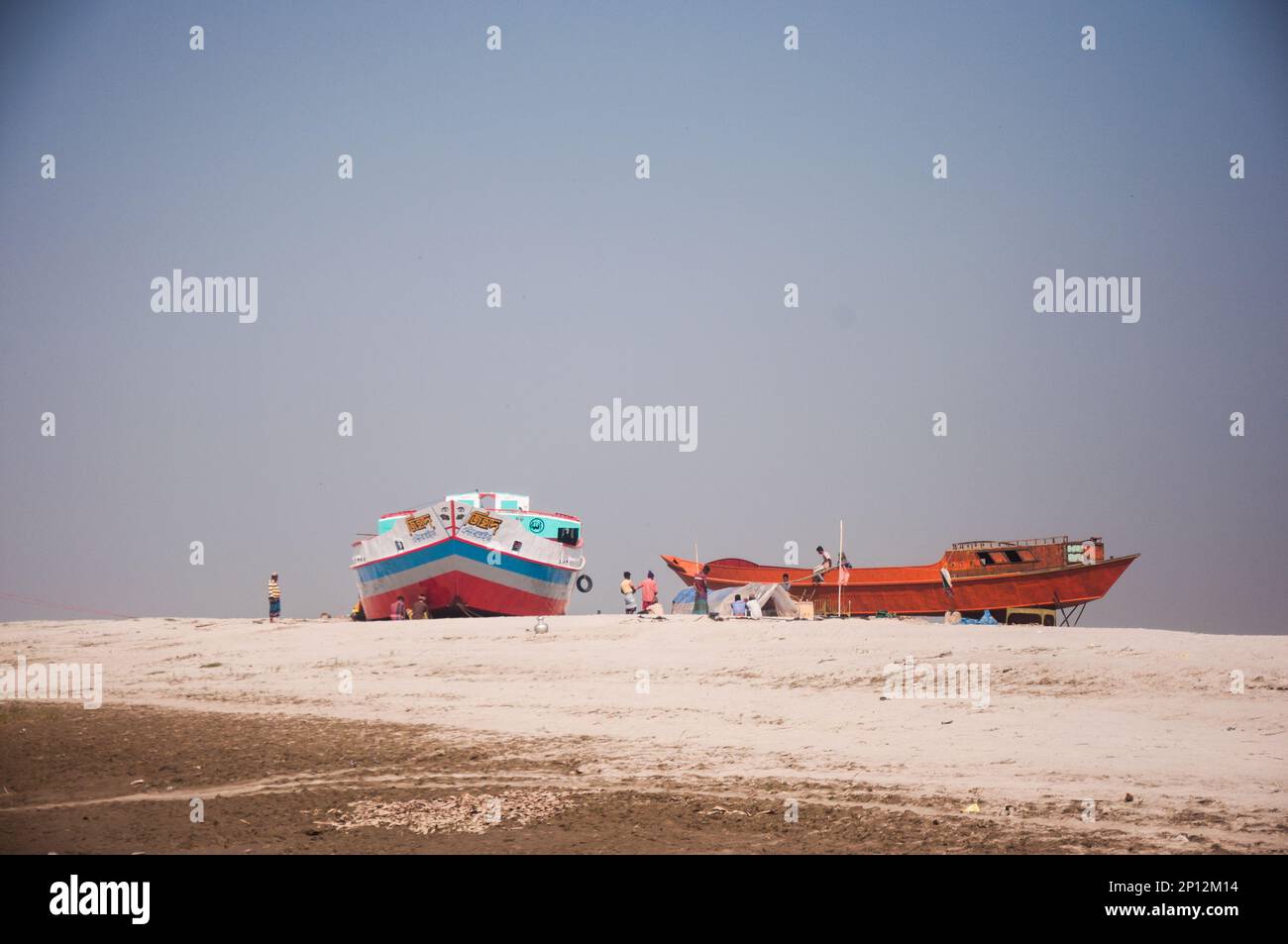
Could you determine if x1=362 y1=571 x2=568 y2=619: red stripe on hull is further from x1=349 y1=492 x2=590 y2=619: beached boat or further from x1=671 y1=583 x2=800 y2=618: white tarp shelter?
x1=671 y1=583 x2=800 y2=618: white tarp shelter

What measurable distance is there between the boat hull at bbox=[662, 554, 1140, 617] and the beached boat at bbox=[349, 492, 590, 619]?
803cm

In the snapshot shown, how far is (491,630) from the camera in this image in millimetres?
23766

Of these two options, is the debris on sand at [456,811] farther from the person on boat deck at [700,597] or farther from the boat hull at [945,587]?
the boat hull at [945,587]

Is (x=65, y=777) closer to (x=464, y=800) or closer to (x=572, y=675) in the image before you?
(x=464, y=800)

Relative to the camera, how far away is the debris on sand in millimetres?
9508

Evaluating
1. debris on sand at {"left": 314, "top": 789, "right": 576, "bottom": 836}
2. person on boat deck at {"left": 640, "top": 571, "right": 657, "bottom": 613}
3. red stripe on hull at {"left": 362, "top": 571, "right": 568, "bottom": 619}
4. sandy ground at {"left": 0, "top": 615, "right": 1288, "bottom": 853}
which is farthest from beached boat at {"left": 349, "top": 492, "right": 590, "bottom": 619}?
debris on sand at {"left": 314, "top": 789, "right": 576, "bottom": 836}

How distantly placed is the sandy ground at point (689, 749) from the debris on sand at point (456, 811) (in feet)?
0.14

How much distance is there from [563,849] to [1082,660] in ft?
30.5

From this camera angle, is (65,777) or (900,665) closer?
(65,777)

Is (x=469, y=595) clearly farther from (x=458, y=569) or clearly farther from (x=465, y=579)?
(x=458, y=569)

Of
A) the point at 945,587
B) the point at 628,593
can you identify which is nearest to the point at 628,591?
the point at 628,593

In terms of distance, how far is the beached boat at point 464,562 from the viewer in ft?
107

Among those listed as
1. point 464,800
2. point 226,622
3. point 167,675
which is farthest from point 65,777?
point 226,622

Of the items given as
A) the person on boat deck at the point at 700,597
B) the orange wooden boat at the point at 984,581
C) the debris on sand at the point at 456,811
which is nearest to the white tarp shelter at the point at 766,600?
the person on boat deck at the point at 700,597
